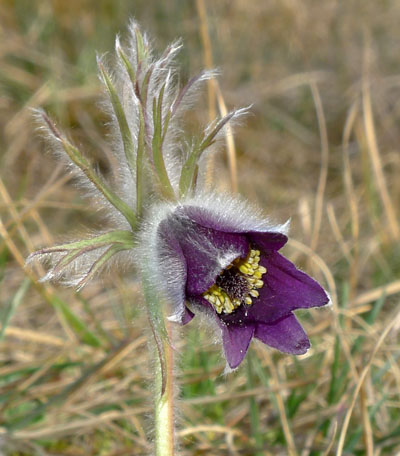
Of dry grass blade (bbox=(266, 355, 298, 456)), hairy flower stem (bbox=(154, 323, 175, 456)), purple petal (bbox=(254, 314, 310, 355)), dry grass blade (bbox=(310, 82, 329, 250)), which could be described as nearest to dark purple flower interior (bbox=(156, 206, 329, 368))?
purple petal (bbox=(254, 314, 310, 355))

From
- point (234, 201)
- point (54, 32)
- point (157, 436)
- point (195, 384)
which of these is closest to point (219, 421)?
point (195, 384)

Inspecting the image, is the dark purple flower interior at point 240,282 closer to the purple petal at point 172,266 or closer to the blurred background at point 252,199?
the purple petal at point 172,266

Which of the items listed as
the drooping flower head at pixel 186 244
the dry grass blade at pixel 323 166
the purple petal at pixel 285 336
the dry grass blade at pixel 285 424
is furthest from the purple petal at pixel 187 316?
the dry grass blade at pixel 323 166

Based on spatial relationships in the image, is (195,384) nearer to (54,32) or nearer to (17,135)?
(17,135)

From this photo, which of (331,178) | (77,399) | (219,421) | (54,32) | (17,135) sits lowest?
(331,178)

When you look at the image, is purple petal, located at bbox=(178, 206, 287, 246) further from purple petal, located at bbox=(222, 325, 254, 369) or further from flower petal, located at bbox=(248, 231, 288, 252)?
purple petal, located at bbox=(222, 325, 254, 369)

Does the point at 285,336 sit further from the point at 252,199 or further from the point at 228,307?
the point at 252,199
